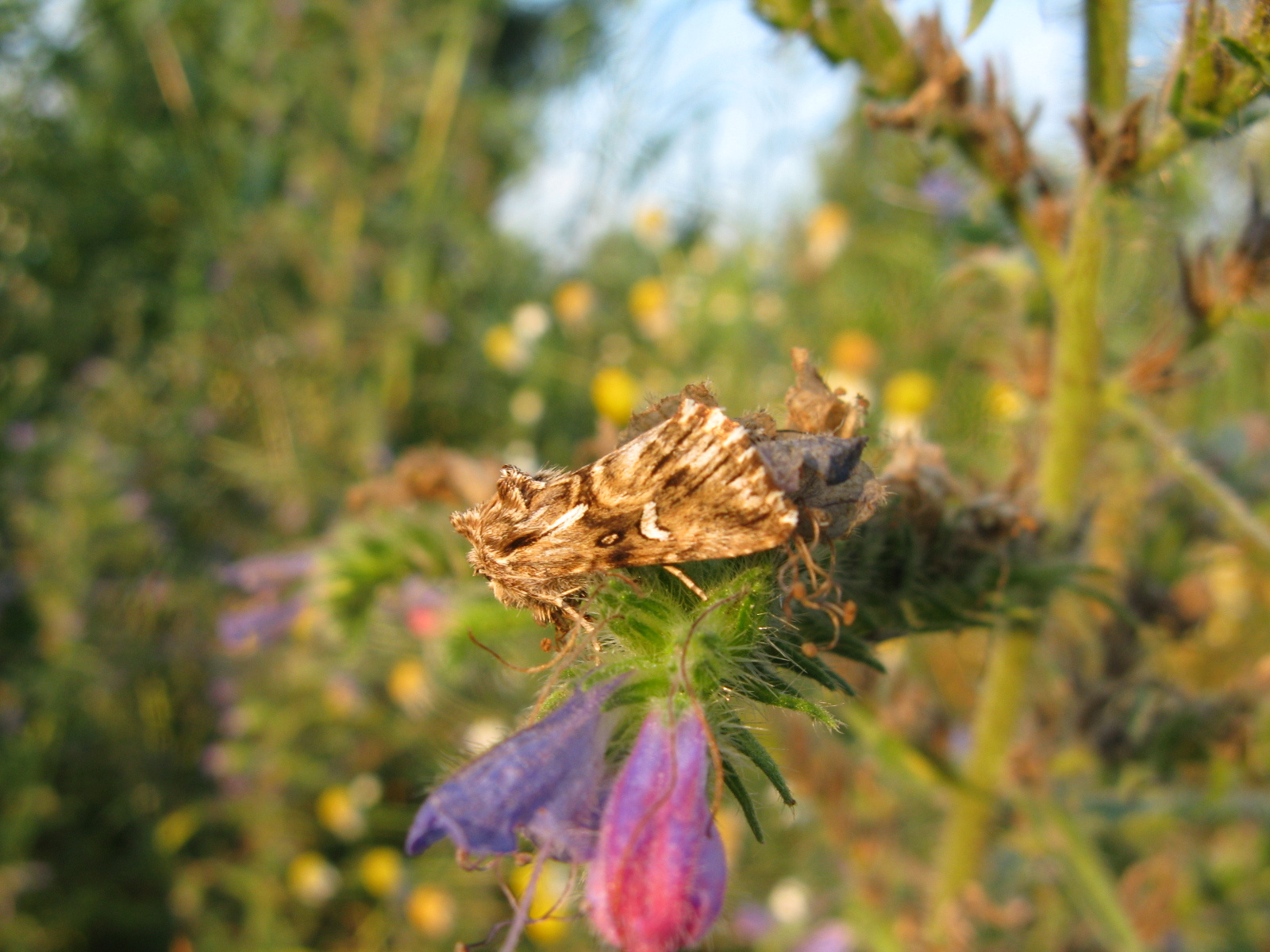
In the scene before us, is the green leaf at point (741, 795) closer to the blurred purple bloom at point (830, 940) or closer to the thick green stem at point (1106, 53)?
the thick green stem at point (1106, 53)

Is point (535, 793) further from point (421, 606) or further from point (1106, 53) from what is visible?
point (421, 606)

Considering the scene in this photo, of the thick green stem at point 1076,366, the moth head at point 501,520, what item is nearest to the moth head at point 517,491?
the moth head at point 501,520

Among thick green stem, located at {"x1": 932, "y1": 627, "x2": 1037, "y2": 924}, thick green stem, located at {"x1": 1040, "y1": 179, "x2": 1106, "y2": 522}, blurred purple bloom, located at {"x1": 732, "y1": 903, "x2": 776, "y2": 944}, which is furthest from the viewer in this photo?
blurred purple bloom, located at {"x1": 732, "y1": 903, "x2": 776, "y2": 944}

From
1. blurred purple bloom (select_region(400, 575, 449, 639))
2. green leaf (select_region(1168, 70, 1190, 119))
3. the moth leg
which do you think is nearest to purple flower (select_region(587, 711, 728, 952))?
the moth leg

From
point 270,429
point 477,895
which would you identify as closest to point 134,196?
point 270,429

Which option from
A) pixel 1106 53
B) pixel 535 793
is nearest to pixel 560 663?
pixel 535 793

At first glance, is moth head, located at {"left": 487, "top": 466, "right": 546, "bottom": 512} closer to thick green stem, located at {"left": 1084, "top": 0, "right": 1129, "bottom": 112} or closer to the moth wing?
the moth wing
